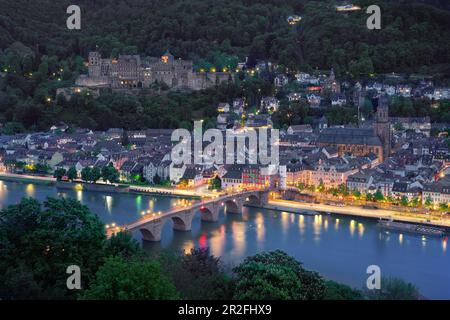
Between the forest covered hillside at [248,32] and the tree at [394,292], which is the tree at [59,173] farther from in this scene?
the forest covered hillside at [248,32]

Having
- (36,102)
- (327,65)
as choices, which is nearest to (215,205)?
(36,102)

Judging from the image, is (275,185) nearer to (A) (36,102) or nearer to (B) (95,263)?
(B) (95,263)

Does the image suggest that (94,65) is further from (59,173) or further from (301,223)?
(301,223)

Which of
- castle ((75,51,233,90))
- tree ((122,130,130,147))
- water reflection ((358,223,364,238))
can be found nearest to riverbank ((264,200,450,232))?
water reflection ((358,223,364,238))
